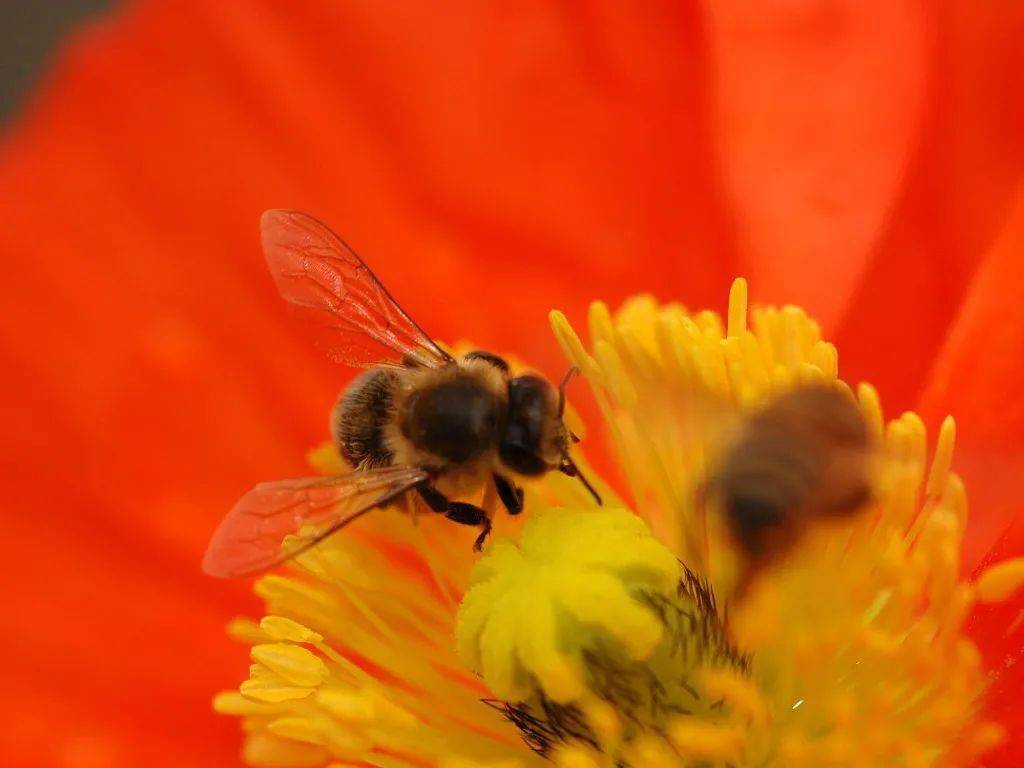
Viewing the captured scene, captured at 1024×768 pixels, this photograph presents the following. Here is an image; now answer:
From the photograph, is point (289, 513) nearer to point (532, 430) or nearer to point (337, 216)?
point (532, 430)

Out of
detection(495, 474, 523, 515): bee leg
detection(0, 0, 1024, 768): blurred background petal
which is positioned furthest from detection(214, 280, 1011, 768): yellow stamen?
detection(0, 0, 1024, 768): blurred background petal

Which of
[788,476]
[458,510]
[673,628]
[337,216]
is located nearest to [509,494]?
[458,510]

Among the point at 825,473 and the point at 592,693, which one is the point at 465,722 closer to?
the point at 592,693

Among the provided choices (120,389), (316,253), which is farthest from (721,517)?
(120,389)

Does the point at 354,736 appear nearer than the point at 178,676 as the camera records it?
Yes

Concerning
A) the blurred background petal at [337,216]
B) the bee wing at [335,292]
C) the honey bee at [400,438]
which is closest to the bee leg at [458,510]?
the honey bee at [400,438]

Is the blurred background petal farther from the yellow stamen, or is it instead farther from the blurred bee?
the blurred bee
